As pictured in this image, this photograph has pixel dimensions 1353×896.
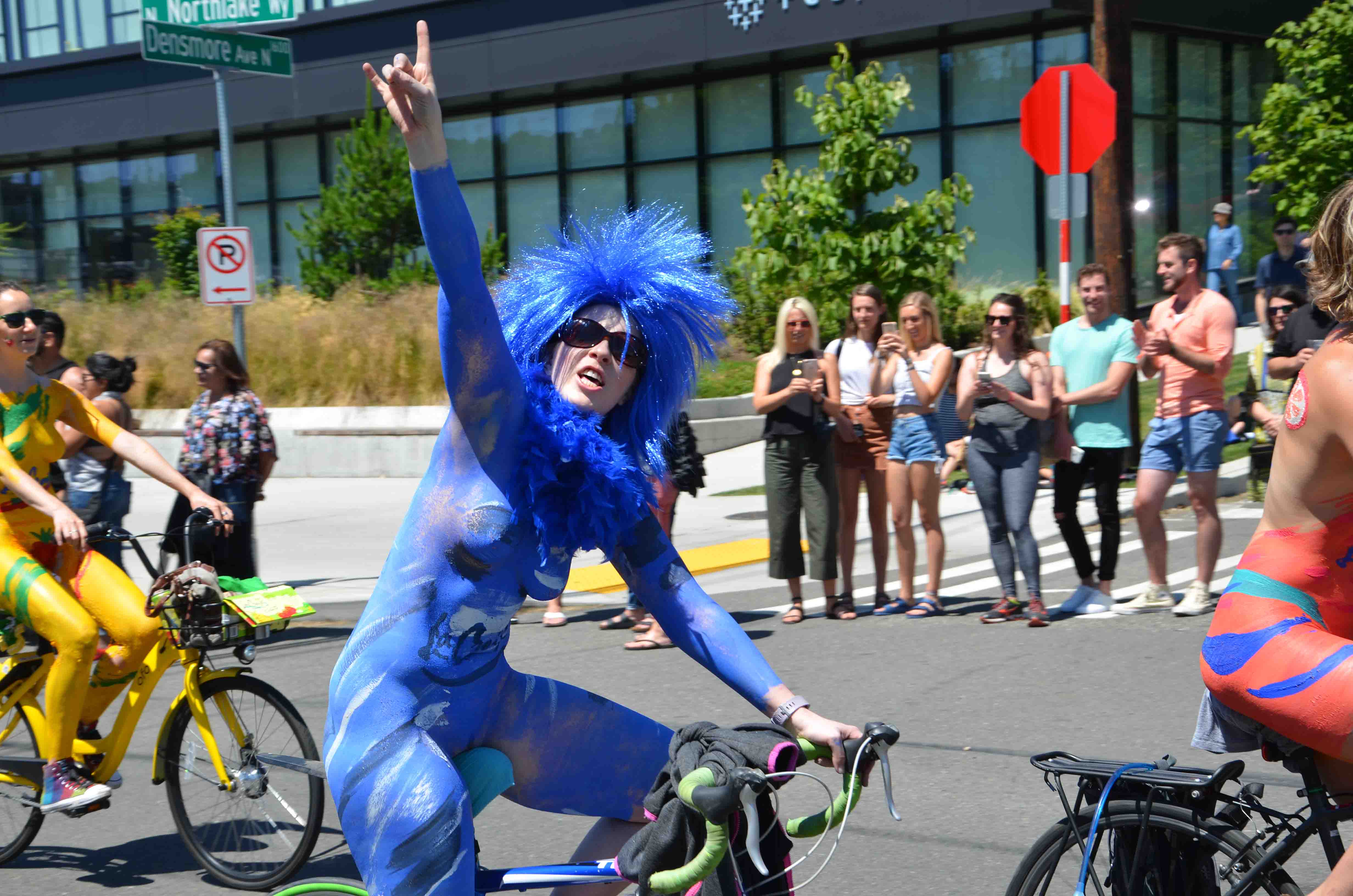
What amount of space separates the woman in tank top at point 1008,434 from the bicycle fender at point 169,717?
15.8ft

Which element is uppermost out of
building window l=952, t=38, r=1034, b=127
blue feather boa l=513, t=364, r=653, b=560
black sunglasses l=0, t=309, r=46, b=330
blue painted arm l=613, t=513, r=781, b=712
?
building window l=952, t=38, r=1034, b=127

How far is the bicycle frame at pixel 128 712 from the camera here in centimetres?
471

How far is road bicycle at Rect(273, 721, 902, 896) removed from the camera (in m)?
2.19

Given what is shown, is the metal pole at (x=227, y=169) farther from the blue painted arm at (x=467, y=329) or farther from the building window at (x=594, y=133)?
the building window at (x=594, y=133)

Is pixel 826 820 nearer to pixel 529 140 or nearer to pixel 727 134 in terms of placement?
pixel 727 134

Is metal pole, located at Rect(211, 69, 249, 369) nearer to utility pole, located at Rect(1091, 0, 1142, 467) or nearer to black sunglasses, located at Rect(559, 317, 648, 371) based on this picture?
utility pole, located at Rect(1091, 0, 1142, 467)

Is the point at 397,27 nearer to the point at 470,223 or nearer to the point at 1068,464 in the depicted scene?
the point at 1068,464

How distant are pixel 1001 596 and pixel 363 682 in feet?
23.3

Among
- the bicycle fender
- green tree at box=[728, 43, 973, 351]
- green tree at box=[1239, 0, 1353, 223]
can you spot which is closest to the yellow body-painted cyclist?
the bicycle fender

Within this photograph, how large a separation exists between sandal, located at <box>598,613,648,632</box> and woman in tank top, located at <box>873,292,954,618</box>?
1581 millimetres

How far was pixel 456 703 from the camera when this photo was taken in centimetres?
268

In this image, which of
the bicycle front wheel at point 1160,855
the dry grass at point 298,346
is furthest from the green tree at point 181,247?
the bicycle front wheel at point 1160,855

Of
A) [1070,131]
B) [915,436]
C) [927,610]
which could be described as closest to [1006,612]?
[927,610]

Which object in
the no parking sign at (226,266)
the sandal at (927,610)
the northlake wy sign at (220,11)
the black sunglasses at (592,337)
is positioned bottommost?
the sandal at (927,610)
